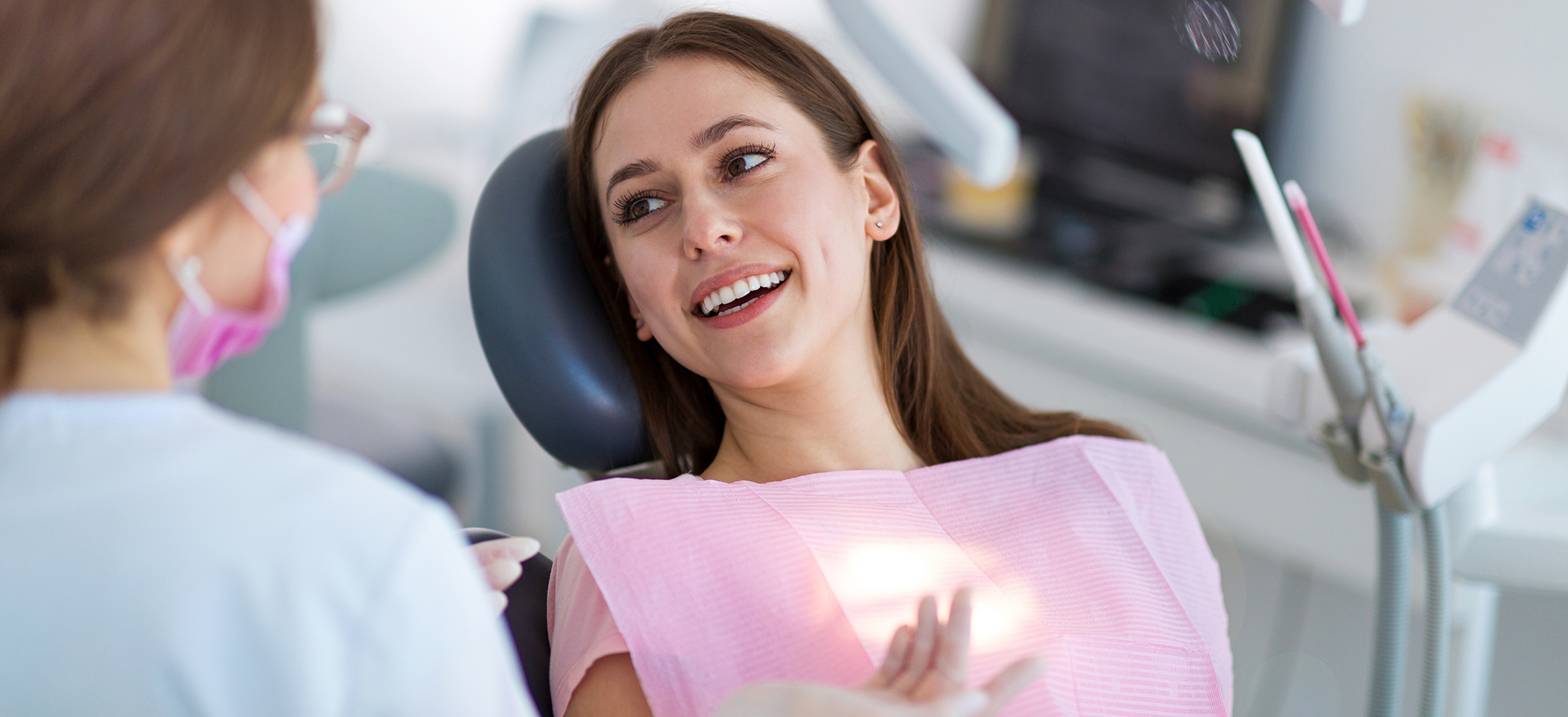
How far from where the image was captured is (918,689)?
2.44 feet

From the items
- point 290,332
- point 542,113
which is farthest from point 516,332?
point 542,113

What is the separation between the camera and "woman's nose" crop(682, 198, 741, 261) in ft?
3.64

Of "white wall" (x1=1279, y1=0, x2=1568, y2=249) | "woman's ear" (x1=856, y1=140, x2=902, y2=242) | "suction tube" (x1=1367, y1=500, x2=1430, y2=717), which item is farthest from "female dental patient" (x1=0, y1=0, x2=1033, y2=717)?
"white wall" (x1=1279, y1=0, x2=1568, y2=249)

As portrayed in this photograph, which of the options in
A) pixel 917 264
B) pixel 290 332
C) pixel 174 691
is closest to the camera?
pixel 174 691

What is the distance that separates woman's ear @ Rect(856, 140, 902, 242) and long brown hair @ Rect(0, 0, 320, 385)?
2.52ft

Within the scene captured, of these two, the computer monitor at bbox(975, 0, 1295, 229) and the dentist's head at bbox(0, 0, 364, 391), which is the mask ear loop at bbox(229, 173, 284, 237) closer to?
the dentist's head at bbox(0, 0, 364, 391)

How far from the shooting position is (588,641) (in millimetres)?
984

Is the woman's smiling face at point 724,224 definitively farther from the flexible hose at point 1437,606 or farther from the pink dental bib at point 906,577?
the flexible hose at point 1437,606

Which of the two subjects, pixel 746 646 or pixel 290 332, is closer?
pixel 746 646

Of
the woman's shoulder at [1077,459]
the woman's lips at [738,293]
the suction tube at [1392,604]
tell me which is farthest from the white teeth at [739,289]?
the suction tube at [1392,604]

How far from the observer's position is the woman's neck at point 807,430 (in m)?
1.21

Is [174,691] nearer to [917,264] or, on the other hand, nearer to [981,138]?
[981,138]

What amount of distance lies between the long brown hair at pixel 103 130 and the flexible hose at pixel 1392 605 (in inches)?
41.0

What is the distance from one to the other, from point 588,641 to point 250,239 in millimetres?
460
